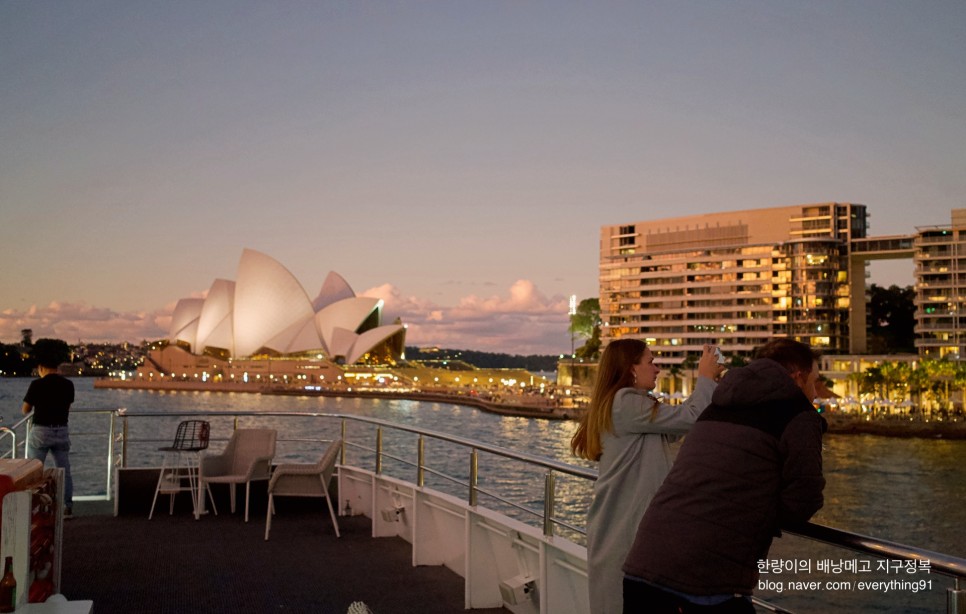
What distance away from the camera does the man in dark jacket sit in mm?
1721

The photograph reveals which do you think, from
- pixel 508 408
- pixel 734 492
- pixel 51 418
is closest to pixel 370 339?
pixel 508 408

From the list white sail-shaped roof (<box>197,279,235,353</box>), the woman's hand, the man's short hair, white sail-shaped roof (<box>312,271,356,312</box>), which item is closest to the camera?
the man's short hair

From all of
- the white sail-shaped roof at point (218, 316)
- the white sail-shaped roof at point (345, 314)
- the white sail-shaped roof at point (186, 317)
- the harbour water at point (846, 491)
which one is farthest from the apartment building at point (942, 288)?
the white sail-shaped roof at point (186, 317)

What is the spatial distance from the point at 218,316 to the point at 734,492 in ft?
278

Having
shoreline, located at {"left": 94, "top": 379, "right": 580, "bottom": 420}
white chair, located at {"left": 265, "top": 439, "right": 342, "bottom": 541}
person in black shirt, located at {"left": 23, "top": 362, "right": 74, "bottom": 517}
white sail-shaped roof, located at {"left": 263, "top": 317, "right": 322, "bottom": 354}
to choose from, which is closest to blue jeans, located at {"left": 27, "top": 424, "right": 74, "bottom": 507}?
person in black shirt, located at {"left": 23, "top": 362, "right": 74, "bottom": 517}

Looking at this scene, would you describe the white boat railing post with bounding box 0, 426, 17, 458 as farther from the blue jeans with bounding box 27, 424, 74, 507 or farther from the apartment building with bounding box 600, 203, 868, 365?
the apartment building with bounding box 600, 203, 868, 365

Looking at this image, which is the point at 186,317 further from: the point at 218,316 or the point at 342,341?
the point at 342,341

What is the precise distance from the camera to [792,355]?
194 centimetres

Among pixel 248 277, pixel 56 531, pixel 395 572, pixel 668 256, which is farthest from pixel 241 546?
pixel 668 256

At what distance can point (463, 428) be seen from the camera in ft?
198

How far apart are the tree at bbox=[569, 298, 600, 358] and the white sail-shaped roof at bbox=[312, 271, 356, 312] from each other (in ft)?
116

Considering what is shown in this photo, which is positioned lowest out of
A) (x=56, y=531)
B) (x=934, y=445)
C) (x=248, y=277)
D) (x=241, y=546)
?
(x=934, y=445)

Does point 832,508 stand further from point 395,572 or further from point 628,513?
point 628,513

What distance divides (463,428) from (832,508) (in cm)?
3101
